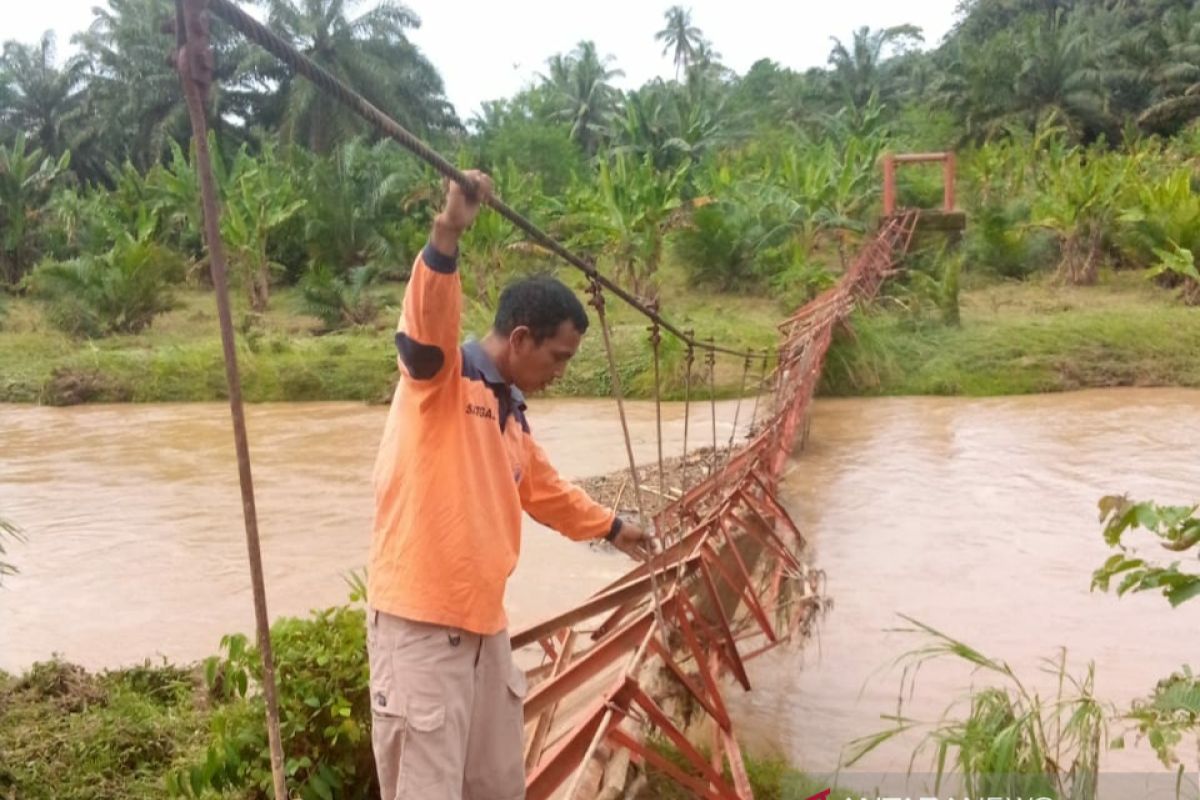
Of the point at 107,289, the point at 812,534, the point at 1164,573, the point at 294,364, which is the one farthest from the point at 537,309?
the point at 107,289

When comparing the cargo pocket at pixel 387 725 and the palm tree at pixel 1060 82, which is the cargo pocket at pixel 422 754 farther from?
the palm tree at pixel 1060 82

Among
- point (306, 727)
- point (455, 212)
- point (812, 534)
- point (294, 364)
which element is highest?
point (455, 212)

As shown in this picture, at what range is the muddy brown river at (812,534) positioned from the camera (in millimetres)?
4156

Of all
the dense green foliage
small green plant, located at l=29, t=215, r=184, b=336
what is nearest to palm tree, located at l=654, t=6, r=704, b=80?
the dense green foliage

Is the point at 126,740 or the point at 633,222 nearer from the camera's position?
the point at 126,740

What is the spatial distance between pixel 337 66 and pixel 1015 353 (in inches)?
636

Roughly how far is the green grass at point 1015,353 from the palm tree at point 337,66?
14020 mm

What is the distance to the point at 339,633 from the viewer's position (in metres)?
2.31

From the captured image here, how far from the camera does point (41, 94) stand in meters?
23.6

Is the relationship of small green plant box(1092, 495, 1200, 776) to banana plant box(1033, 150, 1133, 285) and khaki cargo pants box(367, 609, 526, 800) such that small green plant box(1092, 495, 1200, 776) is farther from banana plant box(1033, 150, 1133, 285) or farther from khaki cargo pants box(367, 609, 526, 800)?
banana plant box(1033, 150, 1133, 285)

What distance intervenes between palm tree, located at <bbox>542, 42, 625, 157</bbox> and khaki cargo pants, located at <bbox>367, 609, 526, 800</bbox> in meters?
22.8

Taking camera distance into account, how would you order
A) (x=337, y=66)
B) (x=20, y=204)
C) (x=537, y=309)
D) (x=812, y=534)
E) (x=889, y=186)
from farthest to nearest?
(x=337, y=66), (x=20, y=204), (x=889, y=186), (x=812, y=534), (x=537, y=309)

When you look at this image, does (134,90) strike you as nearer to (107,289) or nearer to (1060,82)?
(107,289)

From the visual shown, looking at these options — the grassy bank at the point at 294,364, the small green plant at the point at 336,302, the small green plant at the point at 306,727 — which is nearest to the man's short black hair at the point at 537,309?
the small green plant at the point at 306,727
